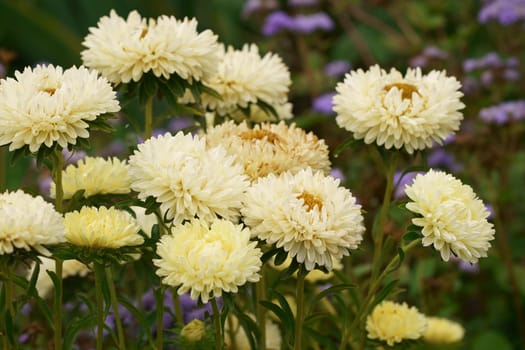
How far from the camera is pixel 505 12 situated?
9.76ft

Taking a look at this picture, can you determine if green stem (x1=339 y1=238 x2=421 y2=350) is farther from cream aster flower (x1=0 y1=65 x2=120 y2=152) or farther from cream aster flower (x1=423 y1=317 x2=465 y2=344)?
cream aster flower (x1=423 y1=317 x2=465 y2=344)

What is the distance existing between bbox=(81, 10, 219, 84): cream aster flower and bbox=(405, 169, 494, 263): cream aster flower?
376 millimetres

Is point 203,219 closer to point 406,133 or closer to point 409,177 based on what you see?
point 406,133

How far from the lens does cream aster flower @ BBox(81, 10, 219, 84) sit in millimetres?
1257

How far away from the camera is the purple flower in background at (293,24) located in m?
3.26

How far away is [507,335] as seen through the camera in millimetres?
2570

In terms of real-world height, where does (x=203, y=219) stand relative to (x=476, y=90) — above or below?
below

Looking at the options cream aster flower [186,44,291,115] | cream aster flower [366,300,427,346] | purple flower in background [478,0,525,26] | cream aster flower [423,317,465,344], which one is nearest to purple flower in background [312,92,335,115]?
purple flower in background [478,0,525,26]

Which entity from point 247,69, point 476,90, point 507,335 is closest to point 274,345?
point 247,69

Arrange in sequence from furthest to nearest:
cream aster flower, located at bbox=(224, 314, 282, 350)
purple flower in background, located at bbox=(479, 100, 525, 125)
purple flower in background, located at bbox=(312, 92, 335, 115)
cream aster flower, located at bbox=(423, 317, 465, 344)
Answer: purple flower in background, located at bbox=(312, 92, 335, 115) < purple flower in background, located at bbox=(479, 100, 525, 125) < cream aster flower, located at bbox=(423, 317, 465, 344) < cream aster flower, located at bbox=(224, 314, 282, 350)

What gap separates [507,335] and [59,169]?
1.78 metres

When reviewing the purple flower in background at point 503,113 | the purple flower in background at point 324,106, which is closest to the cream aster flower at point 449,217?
the purple flower in background at point 503,113

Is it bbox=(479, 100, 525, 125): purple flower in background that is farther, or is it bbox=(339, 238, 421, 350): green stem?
bbox=(479, 100, 525, 125): purple flower in background

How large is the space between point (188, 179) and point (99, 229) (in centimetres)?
13
